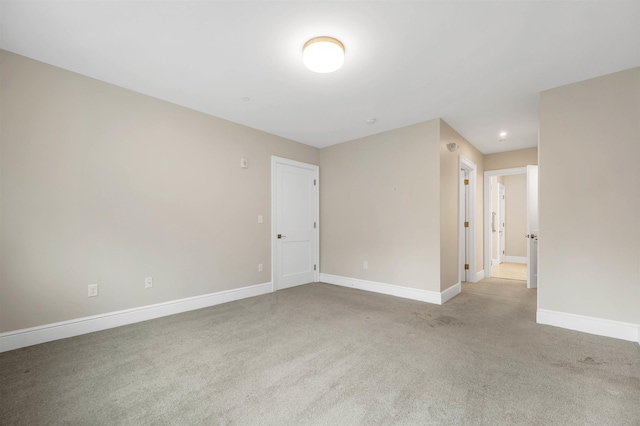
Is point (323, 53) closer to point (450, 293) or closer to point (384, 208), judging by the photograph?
point (384, 208)

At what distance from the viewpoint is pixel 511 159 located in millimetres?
5453

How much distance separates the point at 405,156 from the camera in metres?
4.24

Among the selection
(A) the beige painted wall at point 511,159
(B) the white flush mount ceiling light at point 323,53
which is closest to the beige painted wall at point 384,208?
(B) the white flush mount ceiling light at point 323,53

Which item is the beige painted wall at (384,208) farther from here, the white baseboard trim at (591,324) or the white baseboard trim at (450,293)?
the white baseboard trim at (591,324)

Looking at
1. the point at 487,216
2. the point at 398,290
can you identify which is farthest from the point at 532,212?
the point at 398,290

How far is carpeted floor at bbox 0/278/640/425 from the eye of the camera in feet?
5.37

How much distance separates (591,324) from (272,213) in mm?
4167

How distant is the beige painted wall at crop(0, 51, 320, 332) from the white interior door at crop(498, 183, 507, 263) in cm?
680

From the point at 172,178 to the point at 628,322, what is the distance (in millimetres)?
5133

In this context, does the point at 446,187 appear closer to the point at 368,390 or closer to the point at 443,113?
the point at 443,113

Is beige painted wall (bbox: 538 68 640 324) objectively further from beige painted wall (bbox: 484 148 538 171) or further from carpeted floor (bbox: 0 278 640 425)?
beige painted wall (bbox: 484 148 538 171)

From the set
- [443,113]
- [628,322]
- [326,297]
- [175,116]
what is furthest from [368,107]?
[628,322]

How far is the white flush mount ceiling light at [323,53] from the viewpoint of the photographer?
220cm

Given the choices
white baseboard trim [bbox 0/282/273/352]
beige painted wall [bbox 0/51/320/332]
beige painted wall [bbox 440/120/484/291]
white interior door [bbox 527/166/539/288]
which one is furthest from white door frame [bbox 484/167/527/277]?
white baseboard trim [bbox 0/282/273/352]
